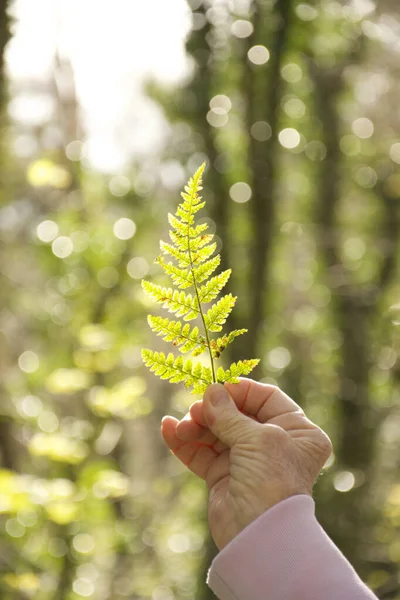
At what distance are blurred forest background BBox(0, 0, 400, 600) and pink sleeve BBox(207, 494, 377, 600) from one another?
7.19 ft

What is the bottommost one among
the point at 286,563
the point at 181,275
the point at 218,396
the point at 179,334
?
the point at 286,563

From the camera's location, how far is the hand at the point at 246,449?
1.07 metres

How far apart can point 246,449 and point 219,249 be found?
3786mm

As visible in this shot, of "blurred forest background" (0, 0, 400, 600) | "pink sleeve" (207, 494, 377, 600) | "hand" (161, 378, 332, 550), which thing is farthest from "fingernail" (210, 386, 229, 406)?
"blurred forest background" (0, 0, 400, 600)

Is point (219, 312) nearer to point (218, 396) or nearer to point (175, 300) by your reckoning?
point (175, 300)

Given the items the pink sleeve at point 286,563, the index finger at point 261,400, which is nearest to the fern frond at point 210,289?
the index finger at point 261,400

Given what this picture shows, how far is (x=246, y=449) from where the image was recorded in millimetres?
1110

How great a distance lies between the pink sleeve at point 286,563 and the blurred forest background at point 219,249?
7.19 feet

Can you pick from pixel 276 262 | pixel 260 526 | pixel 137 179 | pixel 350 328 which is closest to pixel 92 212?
pixel 137 179

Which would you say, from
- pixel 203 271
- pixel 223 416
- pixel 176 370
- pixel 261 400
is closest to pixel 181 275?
pixel 203 271

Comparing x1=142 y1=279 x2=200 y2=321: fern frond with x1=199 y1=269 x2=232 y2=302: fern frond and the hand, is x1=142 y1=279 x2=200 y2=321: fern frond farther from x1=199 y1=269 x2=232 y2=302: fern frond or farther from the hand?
the hand

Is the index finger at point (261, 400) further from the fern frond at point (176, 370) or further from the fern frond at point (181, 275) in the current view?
the fern frond at point (181, 275)

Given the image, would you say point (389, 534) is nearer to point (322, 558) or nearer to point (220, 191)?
point (220, 191)

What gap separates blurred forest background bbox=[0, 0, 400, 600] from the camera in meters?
4.41
